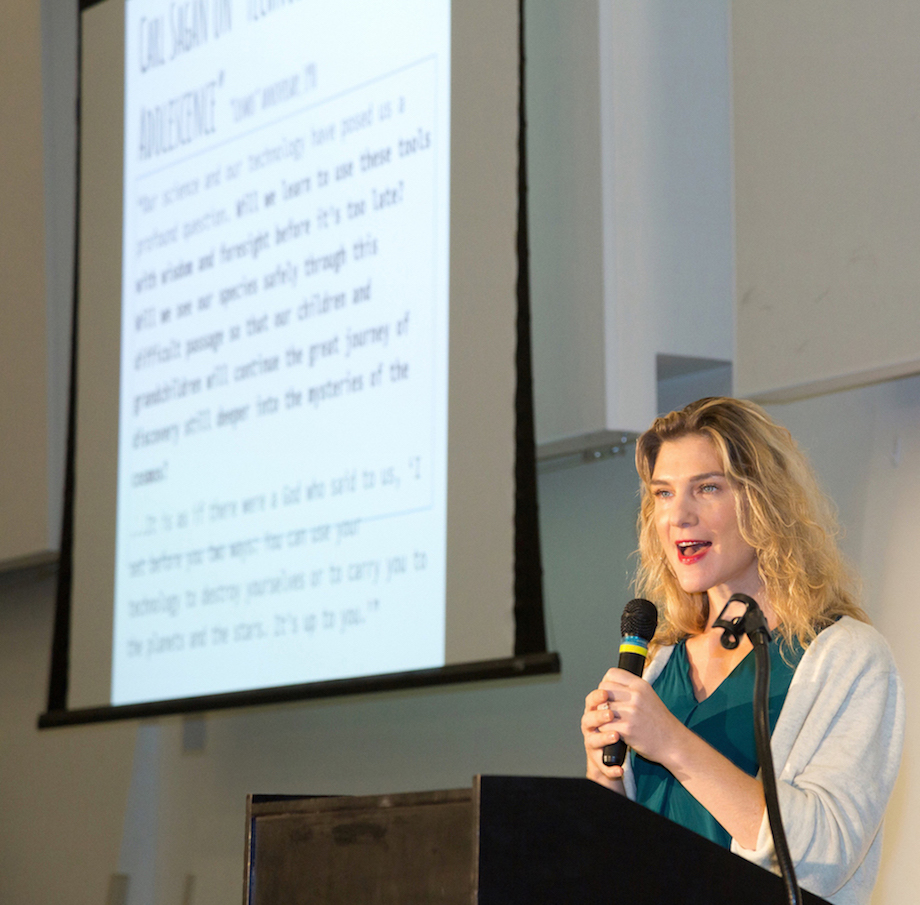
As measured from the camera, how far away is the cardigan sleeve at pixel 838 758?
1.19 m

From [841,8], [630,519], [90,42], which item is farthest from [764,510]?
[90,42]

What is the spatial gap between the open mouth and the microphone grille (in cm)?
6

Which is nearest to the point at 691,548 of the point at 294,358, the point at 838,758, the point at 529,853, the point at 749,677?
the point at 749,677

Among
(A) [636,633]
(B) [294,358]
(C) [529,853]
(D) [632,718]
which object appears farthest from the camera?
(B) [294,358]

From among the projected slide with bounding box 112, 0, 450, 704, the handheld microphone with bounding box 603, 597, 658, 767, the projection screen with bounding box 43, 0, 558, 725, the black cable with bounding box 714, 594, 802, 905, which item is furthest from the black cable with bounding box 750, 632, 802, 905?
the projected slide with bounding box 112, 0, 450, 704

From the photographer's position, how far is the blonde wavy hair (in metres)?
1.41

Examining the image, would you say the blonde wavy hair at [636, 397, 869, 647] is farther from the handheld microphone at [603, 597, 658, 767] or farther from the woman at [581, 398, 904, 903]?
the handheld microphone at [603, 597, 658, 767]

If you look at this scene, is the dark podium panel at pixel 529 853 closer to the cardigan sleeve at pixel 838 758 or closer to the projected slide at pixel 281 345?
the cardigan sleeve at pixel 838 758

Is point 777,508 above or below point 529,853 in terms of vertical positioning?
above

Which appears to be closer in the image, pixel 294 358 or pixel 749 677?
pixel 749 677

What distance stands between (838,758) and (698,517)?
281 millimetres

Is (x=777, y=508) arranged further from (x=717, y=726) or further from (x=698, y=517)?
(x=717, y=726)

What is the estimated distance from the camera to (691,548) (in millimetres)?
1407

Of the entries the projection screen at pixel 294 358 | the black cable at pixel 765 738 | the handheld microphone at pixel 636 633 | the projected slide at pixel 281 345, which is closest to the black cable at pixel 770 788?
the black cable at pixel 765 738
